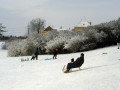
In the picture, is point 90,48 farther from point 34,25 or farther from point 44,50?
point 34,25

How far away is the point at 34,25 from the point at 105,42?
63205 mm

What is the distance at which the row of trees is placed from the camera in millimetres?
34406

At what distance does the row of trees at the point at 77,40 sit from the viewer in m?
34.4

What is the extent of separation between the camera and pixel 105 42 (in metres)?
36.6

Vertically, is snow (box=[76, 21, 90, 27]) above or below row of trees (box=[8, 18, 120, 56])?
above

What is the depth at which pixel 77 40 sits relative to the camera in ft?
112

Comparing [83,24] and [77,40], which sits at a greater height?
[83,24]

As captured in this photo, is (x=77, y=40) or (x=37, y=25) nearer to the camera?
(x=77, y=40)

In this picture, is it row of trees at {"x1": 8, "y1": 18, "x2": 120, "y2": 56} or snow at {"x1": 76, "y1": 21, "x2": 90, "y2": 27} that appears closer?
row of trees at {"x1": 8, "y1": 18, "x2": 120, "y2": 56}

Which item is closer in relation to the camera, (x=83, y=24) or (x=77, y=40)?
(x=77, y=40)

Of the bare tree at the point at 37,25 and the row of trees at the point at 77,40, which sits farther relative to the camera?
the bare tree at the point at 37,25

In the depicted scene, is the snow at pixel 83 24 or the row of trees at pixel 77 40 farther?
the snow at pixel 83 24

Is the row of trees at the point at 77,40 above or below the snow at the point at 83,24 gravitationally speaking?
below

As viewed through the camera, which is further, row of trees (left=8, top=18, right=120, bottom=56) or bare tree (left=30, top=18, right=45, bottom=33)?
bare tree (left=30, top=18, right=45, bottom=33)
